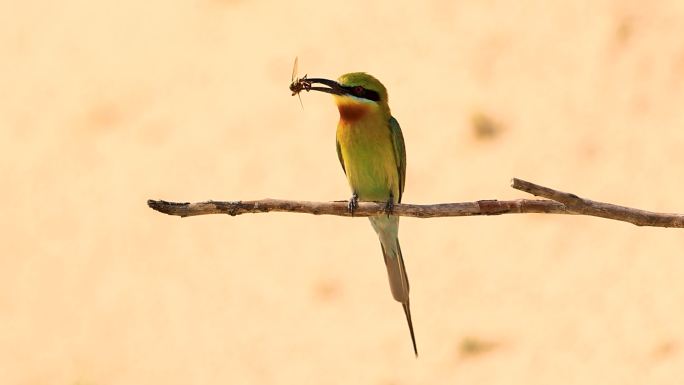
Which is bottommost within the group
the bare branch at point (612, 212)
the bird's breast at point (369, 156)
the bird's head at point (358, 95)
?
the bare branch at point (612, 212)

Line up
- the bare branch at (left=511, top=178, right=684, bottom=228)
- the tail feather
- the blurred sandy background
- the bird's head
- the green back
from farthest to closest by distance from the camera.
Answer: the blurred sandy background, the green back, the bird's head, the tail feather, the bare branch at (left=511, top=178, right=684, bottom=228)

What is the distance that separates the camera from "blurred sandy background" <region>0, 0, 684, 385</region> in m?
6.76

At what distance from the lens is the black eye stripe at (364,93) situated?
3.92 meters

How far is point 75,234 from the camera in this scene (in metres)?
8.39

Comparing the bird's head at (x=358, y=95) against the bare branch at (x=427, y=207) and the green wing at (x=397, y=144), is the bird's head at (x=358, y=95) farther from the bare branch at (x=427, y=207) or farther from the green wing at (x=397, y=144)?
the bare branch at (x=427, y=207)

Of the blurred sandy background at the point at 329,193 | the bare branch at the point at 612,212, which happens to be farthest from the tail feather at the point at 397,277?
the blurred sandy background at the point at 329,193

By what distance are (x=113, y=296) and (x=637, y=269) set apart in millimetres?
3569

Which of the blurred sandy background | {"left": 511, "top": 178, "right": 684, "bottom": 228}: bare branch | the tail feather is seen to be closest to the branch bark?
{"left": 511, "top": 178, "right": 684, "bottom": 228}: bare branch

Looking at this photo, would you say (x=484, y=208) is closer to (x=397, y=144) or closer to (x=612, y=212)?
(x=612, y=212)

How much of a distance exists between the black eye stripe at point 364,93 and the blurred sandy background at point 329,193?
108 inches

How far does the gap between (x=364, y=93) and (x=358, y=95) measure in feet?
0.08

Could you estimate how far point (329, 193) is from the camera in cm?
802

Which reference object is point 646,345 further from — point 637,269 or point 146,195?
point 146,195

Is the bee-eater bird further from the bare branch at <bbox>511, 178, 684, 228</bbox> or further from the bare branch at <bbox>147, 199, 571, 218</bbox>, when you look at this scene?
the bare branch at <bbox>511, 178, 684, 228</bbox>
